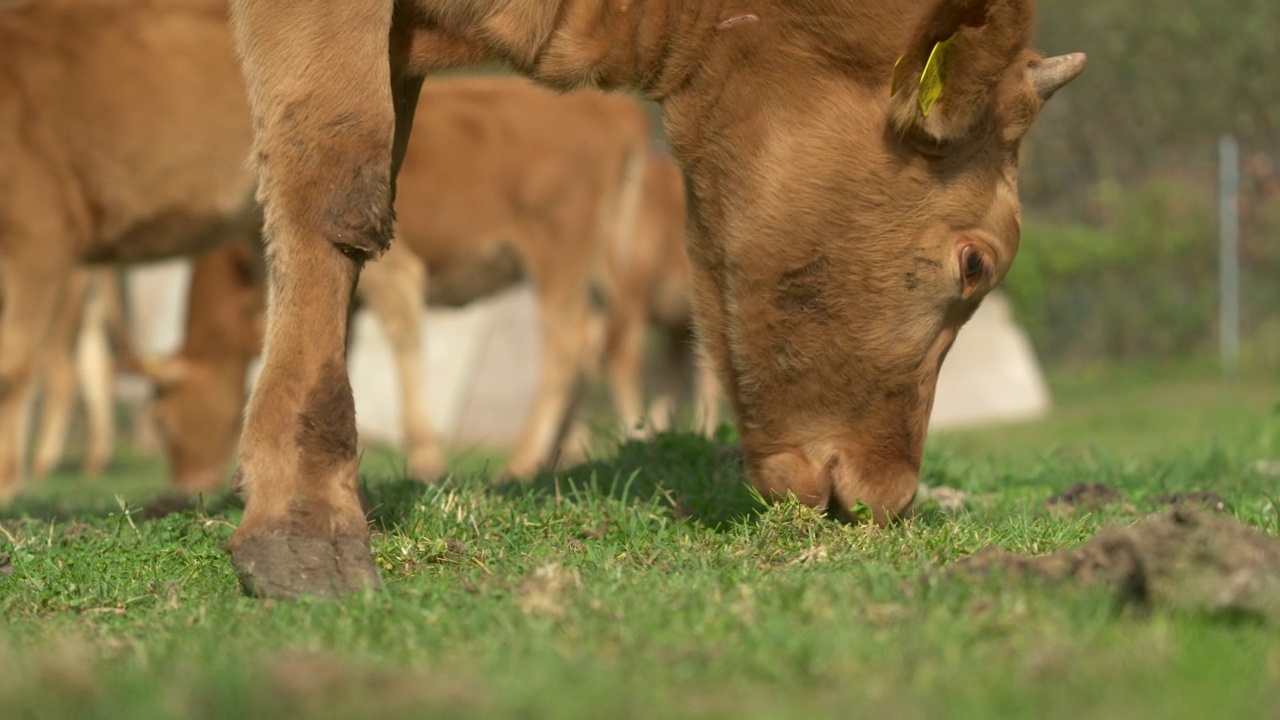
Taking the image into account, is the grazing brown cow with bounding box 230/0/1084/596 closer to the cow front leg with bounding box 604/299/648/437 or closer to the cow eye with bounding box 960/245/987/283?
the cow eye with bounding box 960/245/987/283

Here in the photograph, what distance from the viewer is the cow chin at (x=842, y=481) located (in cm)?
400

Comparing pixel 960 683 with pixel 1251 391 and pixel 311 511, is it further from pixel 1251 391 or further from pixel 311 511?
pixel 1251 391

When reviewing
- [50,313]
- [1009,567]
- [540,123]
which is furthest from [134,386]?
[1009,567]

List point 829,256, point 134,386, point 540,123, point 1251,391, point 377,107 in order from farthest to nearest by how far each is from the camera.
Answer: point 134,386 → point 1251,391 → point 540,123 → point 829,256 → point 377,107

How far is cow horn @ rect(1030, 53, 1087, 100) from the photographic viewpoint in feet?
13.1

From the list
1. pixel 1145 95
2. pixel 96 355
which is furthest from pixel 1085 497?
pixel 1145 95

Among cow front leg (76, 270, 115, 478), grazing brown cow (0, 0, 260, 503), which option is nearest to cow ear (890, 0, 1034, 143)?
grazing brown cow (0, 0, 260, 503)

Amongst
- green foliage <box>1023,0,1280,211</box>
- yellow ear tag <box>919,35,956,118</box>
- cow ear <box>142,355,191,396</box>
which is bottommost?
cow ear <box>142,355,191,396</box>

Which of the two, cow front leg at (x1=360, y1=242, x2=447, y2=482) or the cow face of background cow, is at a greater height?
cow front leg at (x1=360, y1=242, x2=447, y2=482)

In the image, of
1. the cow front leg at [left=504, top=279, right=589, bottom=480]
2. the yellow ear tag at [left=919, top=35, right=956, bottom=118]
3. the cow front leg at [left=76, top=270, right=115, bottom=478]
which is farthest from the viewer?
the cow front leg at [left=76, top=270, right=115, bottom=478]

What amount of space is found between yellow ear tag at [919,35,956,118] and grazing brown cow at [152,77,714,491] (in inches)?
295

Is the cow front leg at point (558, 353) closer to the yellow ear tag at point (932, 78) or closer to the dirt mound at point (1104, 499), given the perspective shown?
the dirt mound at point (1104, 499)

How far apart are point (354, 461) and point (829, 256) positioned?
4.24 feet

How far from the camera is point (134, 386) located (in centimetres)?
1758
